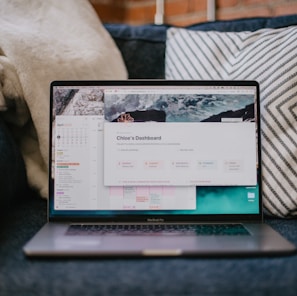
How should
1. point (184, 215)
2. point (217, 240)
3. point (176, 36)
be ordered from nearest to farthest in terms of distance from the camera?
point (217, 240), point (184, 215), point (176, 36)

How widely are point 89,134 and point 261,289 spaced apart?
0.44 metres

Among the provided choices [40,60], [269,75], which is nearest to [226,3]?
[269,75]

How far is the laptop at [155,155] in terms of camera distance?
85 centimetres

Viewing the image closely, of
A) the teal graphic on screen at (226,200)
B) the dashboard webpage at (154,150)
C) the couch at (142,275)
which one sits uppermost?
the dashboard webpage at (154,150)

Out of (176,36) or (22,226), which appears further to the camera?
(176,36)

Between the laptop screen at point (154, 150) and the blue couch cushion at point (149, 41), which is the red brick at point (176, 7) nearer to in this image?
the blue couch cushion at point (149, 41)

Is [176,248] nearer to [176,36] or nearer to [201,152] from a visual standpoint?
[201,152]

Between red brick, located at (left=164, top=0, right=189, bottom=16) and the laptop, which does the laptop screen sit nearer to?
the laptop

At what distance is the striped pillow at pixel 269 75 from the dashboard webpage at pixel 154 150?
0.14 ft

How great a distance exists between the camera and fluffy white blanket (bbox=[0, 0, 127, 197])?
0.96m

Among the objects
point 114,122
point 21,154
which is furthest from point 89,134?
point 21,154

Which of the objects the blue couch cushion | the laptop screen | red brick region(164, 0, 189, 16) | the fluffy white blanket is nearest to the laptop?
the laptop screen

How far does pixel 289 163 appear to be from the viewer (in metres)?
0.88

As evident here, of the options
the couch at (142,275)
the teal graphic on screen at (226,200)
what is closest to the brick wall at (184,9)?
the teal graphic on screen at (226,200)
